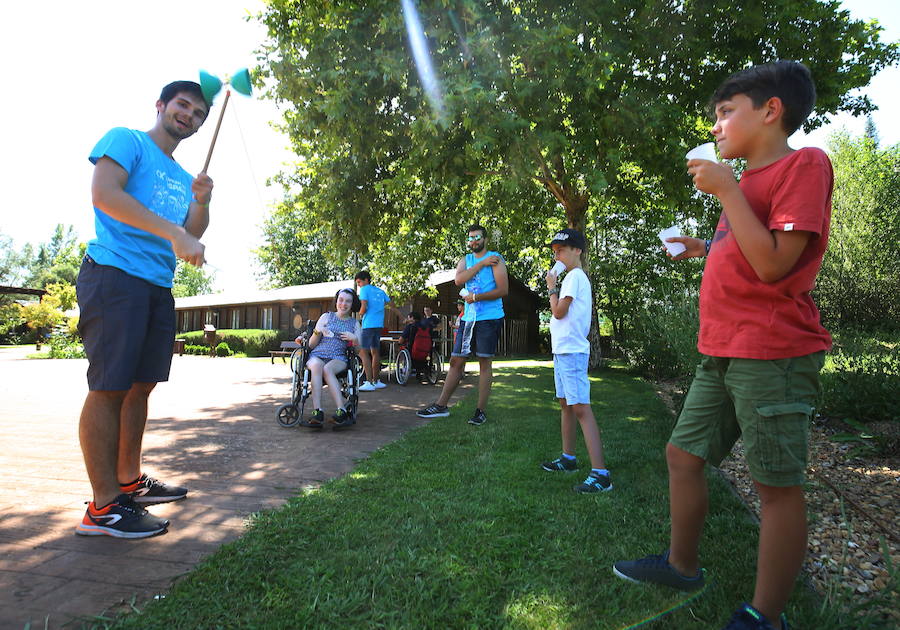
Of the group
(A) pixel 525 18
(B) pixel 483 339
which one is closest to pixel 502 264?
(B) pixel 483 339

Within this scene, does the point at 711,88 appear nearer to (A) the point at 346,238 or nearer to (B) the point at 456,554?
(A) the point at 346,238

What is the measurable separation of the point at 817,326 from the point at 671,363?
901 cm

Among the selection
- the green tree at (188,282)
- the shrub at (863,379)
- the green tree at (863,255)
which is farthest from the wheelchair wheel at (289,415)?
the green tree at (188,282)

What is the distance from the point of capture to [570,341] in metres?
3.57

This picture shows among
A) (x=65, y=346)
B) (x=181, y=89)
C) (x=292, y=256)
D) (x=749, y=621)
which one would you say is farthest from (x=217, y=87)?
(x=292, y=256)

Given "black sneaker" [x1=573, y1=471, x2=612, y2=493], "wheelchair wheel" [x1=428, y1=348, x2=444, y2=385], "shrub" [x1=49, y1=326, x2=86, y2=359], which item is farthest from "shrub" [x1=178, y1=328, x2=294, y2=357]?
"black sneaker" [x1=573, y1=471, x2=612, y2=493]

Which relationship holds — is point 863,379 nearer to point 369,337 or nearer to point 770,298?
point 770,298

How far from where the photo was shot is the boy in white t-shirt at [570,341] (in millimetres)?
3461

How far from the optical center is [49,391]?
814 centimetres

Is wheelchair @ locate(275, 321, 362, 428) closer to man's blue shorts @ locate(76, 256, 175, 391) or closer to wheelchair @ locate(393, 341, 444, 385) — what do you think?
man's blue shorts @ locate(76, 256, 175, 391)

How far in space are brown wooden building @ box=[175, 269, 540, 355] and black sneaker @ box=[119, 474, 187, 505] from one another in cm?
1890

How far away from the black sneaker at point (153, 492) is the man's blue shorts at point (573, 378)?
2413 millimetres

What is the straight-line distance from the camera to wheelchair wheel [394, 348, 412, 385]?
10.1 m

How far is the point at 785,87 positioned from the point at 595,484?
233 centimetres
